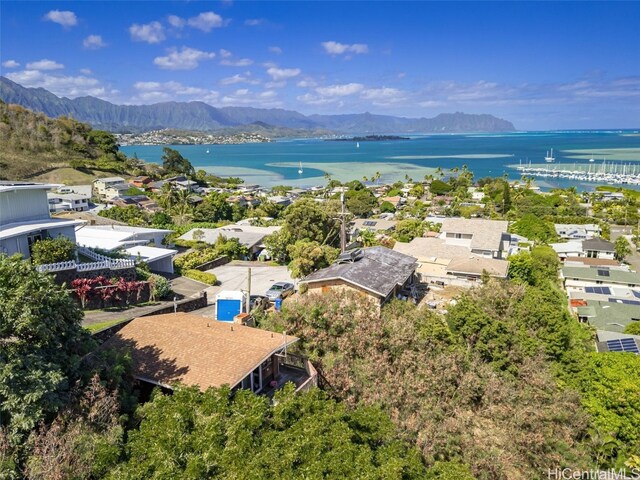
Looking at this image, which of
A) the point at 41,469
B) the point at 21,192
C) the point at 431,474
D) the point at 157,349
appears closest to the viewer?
the point at 41,469

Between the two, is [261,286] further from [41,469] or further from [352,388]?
[41,469]

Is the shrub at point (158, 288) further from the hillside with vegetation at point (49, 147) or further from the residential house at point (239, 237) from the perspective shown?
the hillside with vegetation at point (49, 147)

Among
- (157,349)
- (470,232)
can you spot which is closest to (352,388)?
→ (157,349)

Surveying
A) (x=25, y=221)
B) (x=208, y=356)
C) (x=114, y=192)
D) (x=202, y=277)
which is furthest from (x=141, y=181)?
(x=208, y=356)

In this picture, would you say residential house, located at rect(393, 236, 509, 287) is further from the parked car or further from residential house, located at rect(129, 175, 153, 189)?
residential house, located at rect(129, 175, 153, 189)

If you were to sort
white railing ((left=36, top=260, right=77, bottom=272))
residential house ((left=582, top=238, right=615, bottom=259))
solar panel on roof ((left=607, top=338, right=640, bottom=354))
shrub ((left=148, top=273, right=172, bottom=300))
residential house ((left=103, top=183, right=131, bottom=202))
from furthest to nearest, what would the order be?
residential house ((left=103, top=183, right=131, bottom=202)) < residential house ((left=582, top=238, right=615, bottom=259)) < shrub ((left=148, top=273, right=172, bottom=300)) < solar panel on roof ((left=607, top=338, right=640, bottom=354)) < white railing ((left=36, top=260, right=77, bottom=272))

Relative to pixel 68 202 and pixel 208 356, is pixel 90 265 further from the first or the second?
pixel 68 202

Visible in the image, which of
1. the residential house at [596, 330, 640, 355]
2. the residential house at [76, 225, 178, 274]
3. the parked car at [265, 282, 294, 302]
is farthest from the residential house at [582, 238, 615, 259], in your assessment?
the residential house at [76, 225, 178, 274]
